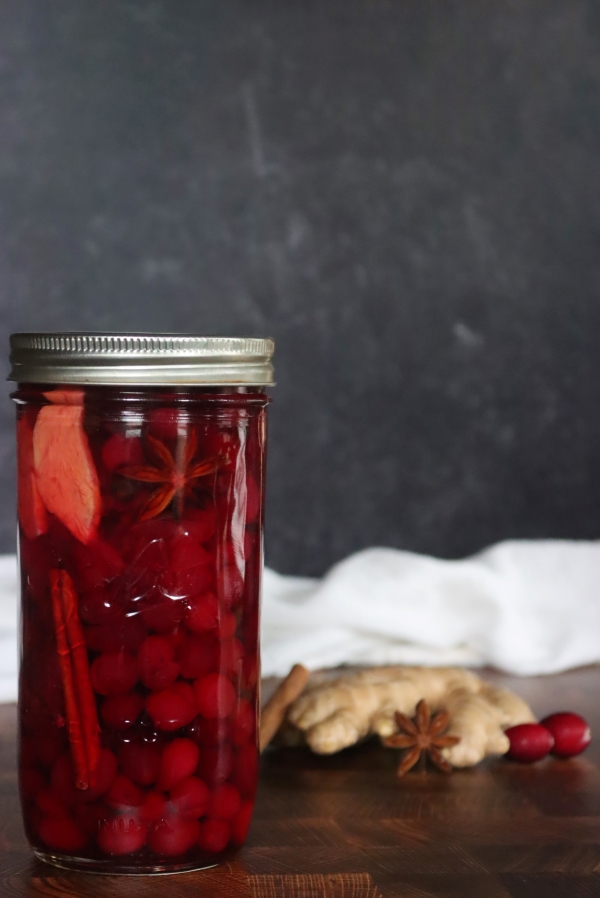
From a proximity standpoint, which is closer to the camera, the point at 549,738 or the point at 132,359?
the point at 132,359

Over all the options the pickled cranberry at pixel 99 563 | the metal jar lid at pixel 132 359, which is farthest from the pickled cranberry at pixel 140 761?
the metal jar lid at pixel 132 359

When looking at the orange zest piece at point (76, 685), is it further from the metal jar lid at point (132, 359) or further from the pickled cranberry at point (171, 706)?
the metal jar lid at point (132, 359)

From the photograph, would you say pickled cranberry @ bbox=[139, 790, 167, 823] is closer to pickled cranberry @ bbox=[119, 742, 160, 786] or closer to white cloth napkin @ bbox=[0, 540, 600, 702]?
pickled cranberry @ bbox=[119, 742, 160, 786]

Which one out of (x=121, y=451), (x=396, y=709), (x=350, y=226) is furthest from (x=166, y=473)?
(x=350, y=226)

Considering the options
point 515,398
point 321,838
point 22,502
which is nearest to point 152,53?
point 515,398

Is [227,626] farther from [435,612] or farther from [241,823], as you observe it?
[435,612]

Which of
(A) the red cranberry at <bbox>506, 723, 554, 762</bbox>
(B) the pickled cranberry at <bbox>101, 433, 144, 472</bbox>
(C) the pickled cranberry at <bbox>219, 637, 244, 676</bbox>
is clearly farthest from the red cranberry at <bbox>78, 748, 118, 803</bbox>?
(A) the red cranberry at <bbox>506, 723, 554, 762</bbox>
